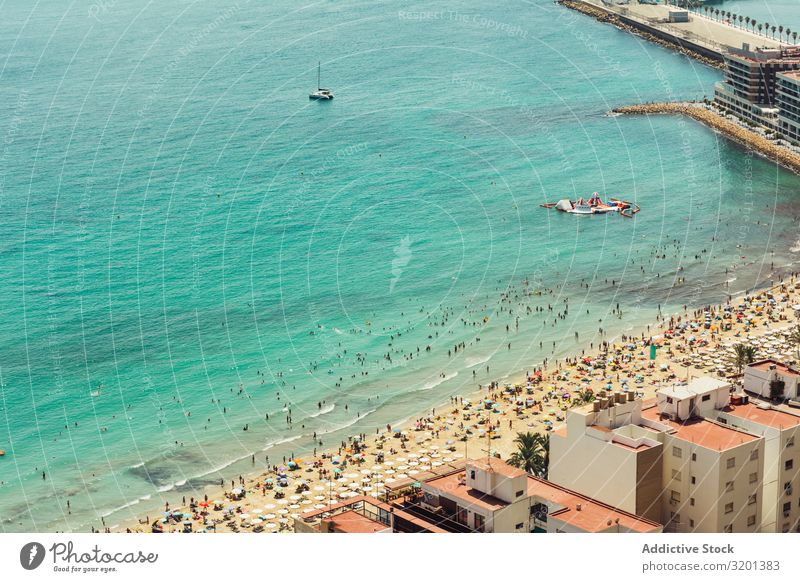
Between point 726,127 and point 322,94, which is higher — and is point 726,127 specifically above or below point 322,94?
below

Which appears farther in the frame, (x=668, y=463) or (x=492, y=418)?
(x=492, y=418)

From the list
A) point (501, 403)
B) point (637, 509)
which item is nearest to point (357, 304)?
point (501, 403)

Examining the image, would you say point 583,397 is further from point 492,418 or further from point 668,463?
point 668,463

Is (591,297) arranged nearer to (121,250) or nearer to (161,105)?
(121,250)

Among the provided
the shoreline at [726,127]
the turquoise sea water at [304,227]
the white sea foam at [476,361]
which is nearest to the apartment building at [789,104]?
the shoreline at [726,127]

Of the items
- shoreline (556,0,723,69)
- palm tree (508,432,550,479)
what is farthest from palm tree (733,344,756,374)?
shoreline (556,0,723,69)

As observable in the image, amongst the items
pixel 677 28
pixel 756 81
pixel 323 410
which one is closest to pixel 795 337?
pixel 323 410
